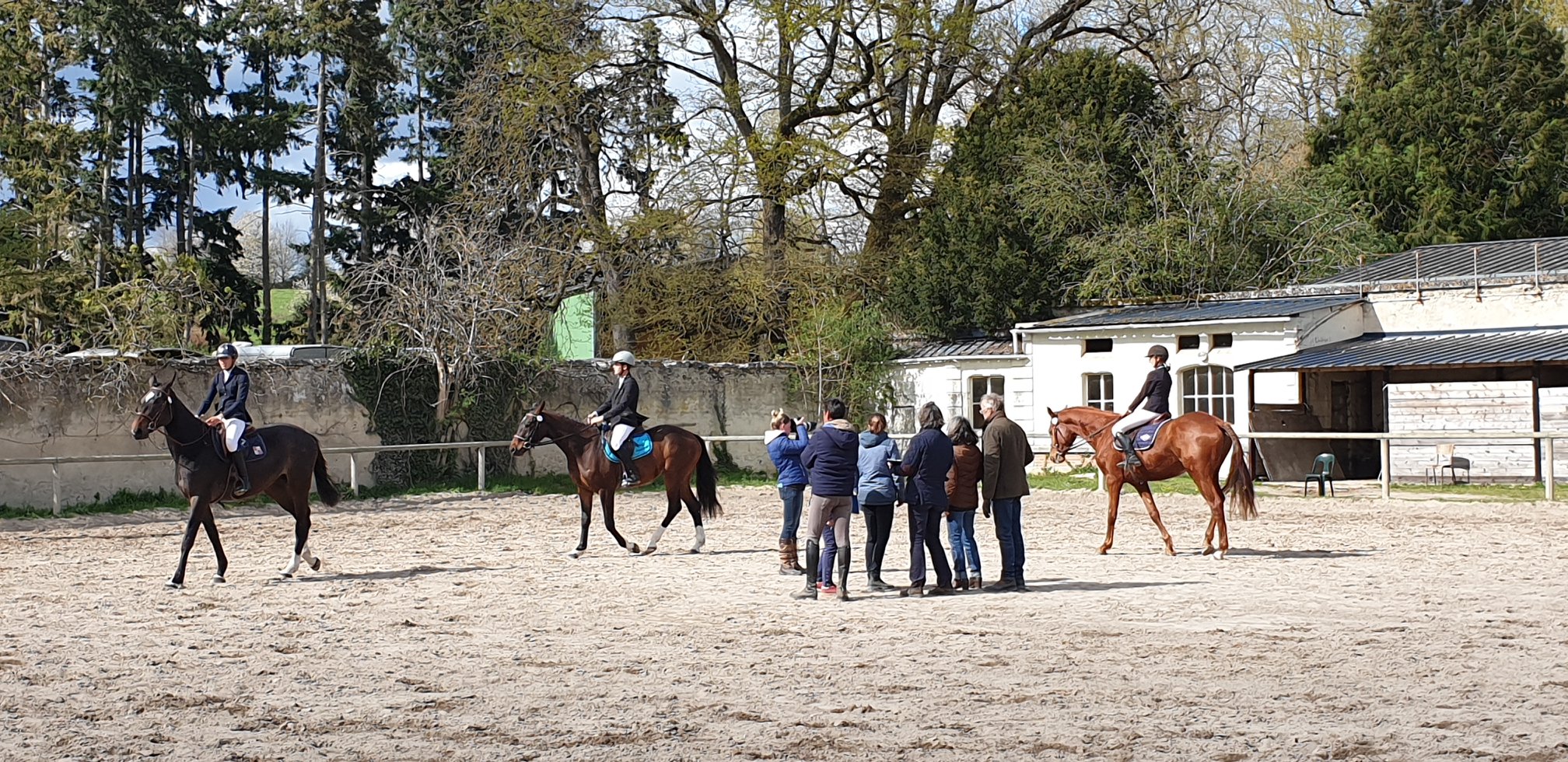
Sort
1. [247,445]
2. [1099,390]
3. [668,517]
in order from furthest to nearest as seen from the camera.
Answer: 1. [1099,390]
2. [668,517]
3. [247,445]

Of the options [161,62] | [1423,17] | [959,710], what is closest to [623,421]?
[959,710]

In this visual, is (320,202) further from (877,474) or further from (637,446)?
(877,474)

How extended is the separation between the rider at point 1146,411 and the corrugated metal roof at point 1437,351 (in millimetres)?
11154

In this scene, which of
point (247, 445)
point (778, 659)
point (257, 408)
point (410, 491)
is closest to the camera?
point (778, 659)

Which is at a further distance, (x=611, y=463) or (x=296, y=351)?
(x=296, y=351)

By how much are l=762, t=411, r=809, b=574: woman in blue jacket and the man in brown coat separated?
1.56m

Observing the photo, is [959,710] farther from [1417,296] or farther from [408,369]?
[1417,296]

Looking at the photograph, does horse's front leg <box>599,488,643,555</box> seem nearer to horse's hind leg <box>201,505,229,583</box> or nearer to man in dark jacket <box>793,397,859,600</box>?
horse's hind leg <box>201,505,229,583</box>

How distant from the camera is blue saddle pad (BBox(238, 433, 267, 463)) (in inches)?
523

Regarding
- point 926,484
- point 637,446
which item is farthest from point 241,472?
point 926,484

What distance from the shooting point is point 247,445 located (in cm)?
1334

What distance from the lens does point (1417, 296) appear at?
2845 centimetres

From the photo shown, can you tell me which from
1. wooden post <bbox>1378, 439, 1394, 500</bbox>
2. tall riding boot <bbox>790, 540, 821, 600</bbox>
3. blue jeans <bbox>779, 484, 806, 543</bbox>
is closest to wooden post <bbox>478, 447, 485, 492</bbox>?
blue jeans <bbox>779, 484, 806, 543</bbox>

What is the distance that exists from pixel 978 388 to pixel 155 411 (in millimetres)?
21925
